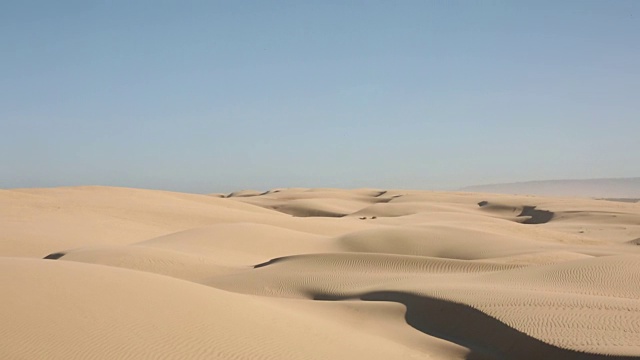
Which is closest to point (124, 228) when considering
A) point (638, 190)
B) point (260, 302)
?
point (260, 302)

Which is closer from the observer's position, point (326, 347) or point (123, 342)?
point (123, 342)

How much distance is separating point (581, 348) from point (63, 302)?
4.97m

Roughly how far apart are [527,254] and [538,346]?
9296mm

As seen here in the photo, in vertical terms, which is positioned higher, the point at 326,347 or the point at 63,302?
the point at 63,302

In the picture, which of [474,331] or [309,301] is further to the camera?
[309,301]

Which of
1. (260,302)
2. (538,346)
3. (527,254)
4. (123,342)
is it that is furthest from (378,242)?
(123,342)

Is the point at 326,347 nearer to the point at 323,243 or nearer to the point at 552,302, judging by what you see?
the point at 552,302

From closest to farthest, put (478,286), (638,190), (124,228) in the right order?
(478,286)
(124,228)
(638,190)

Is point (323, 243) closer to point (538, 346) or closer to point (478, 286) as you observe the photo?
point (478, 286)

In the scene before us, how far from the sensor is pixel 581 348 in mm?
5969

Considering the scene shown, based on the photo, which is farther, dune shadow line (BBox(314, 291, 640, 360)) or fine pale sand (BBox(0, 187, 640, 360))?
dune shadow line (BBox(314, 291, 640, 360))

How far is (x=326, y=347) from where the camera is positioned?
6164 millimetres

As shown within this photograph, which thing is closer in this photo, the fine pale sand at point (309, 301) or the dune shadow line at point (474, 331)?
the fine pale sand at point (309, 301)

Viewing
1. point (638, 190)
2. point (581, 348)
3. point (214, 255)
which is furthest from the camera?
point (638, 190)
